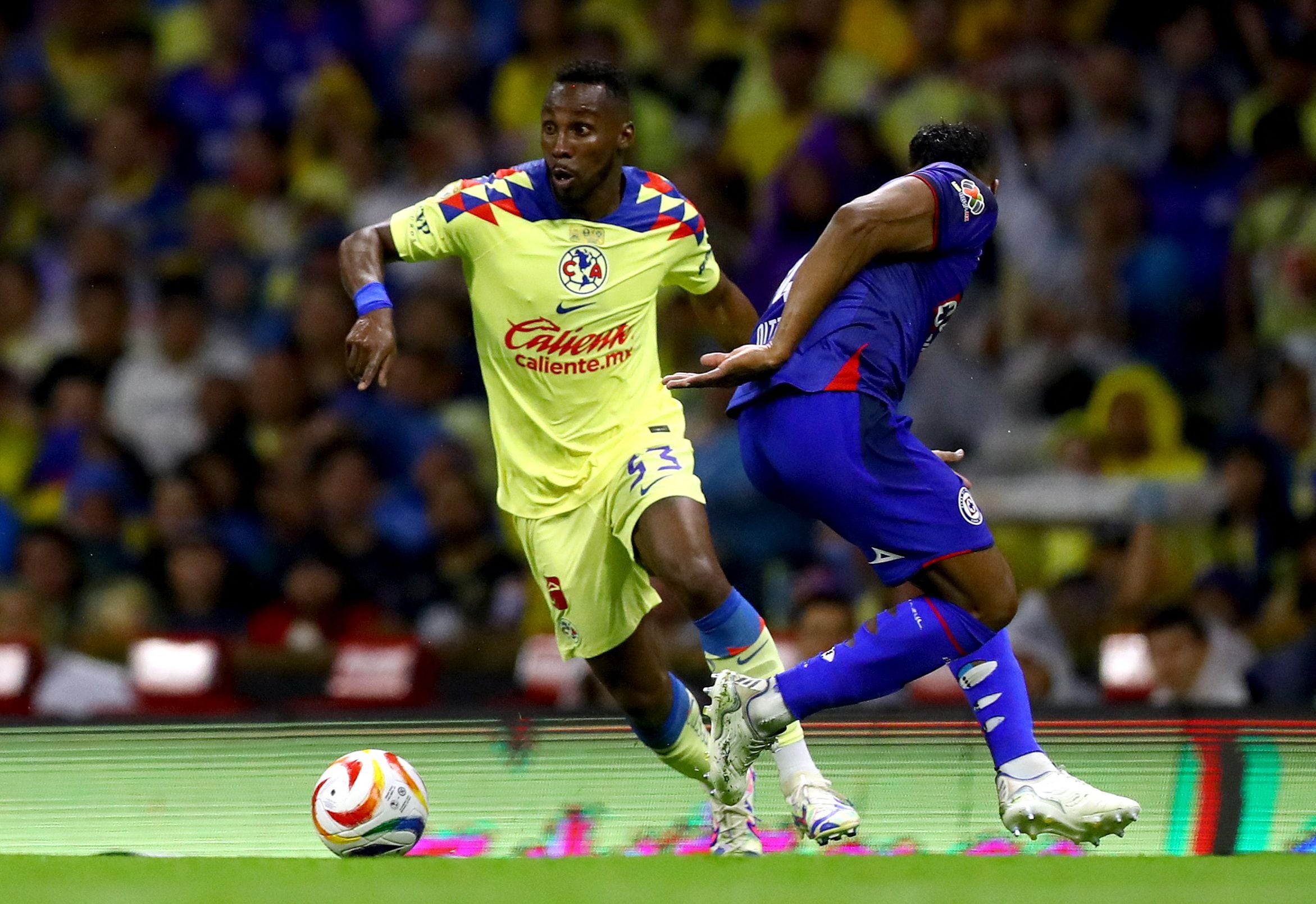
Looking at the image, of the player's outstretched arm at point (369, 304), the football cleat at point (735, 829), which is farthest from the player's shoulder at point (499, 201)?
the football cleat at point (735, 829)

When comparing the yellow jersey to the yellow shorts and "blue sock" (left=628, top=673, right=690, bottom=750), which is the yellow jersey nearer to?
the yellow shorts

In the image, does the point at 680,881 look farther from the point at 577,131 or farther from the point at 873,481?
the point at 577,131

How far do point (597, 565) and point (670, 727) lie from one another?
631 mm

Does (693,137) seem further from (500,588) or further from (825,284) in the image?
(825,284)

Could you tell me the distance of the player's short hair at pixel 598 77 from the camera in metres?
6.58

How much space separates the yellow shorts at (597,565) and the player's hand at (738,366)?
904 millimetres

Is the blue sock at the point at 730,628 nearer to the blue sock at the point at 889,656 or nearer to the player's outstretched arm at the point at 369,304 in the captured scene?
the blue sock at the point at 889,656

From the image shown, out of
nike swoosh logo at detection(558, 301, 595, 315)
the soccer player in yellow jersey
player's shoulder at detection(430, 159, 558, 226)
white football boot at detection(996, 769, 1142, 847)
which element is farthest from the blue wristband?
white football boot at detection(996, 769, 1142, 847)

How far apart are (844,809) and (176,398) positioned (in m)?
7.02

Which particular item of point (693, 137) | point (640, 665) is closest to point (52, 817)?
point (640, 665)

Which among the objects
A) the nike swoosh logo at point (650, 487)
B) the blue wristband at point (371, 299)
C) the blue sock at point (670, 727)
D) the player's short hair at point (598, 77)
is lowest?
the blue sock at point (670, 727)

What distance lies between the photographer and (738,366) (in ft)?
18.4

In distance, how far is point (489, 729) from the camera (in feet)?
23.4

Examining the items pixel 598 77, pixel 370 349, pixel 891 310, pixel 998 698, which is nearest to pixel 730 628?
pixel 998 698
